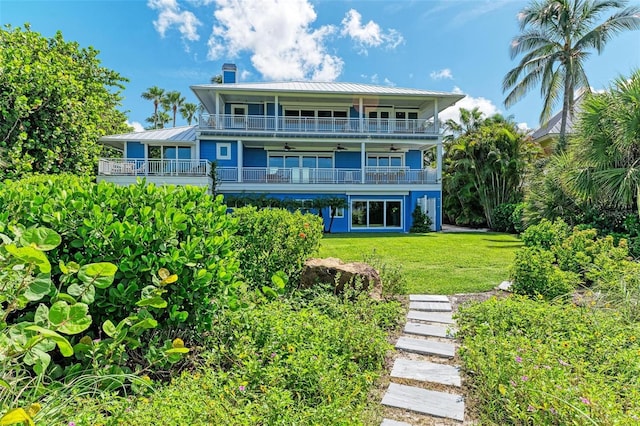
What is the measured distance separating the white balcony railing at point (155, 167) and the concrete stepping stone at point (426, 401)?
16.2 m

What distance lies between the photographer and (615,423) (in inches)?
68.4

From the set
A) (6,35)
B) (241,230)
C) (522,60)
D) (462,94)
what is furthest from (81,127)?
(522,60)

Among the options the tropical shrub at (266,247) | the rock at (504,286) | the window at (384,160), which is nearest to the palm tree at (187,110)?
the window at (384,160)

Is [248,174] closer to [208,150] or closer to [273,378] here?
[208,150]

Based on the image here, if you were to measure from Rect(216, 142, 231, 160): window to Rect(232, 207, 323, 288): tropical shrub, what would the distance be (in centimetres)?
1486

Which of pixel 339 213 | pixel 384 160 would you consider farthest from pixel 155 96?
pixel 339 213

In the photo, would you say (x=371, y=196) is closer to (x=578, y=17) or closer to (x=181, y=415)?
(x=578, y=17)

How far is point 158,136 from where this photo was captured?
1897 centimetres

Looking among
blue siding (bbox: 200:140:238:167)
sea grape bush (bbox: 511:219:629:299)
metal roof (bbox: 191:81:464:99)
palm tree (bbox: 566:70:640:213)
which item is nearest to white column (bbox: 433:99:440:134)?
metal roof (bbox: 191:81:464:99)

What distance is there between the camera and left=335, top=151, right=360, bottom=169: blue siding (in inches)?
823

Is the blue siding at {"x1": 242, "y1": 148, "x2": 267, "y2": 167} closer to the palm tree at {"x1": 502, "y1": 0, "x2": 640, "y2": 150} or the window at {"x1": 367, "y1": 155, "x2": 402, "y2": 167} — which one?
the window at {"x1": 367, "y1": 155, "x2": 402, "y2": 167}

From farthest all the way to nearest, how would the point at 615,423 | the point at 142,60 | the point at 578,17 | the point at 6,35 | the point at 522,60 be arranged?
the point at 522,60, the point at 578,17, the point at 142,60, the point at 6,35, the point at 615,423

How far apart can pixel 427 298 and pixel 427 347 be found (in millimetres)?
1913

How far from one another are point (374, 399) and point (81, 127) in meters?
13.1
